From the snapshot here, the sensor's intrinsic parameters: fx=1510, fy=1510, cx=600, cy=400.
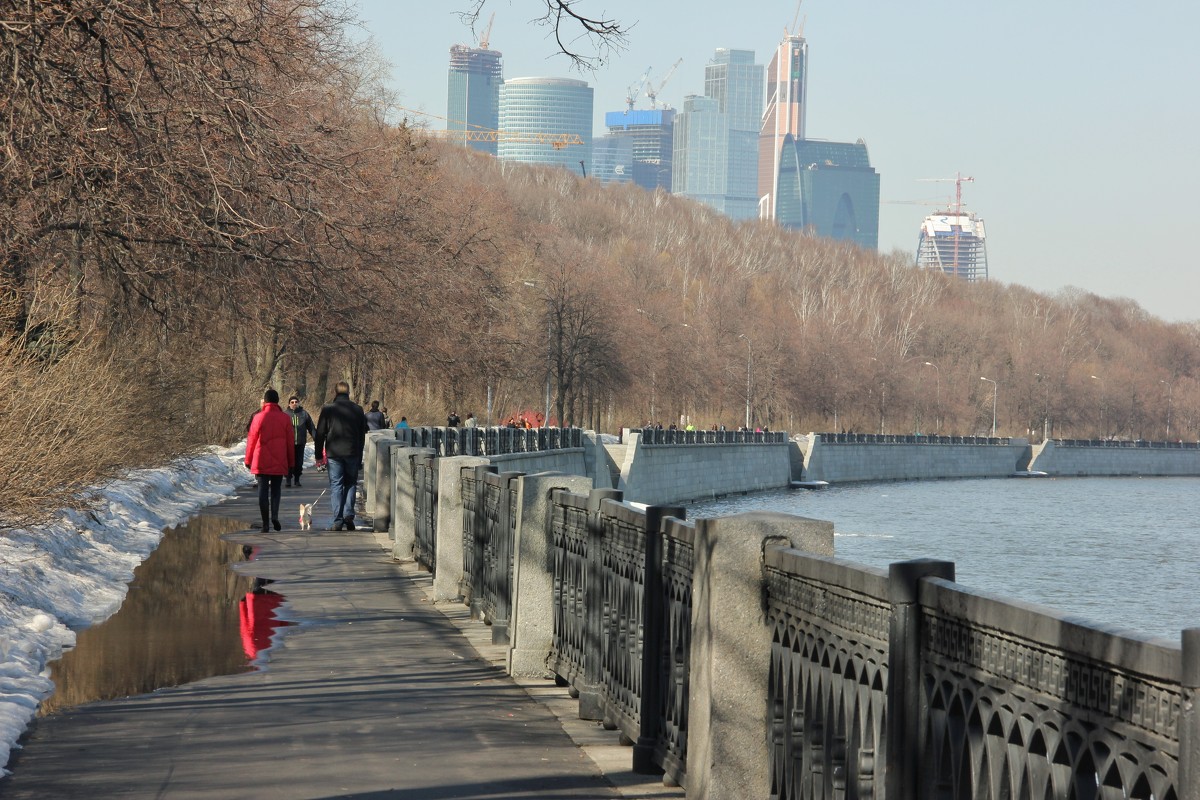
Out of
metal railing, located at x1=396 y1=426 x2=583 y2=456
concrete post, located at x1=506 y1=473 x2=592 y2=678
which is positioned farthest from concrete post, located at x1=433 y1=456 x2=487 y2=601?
metal railing, located at x1=396 y1=426 x2=583 y2=456

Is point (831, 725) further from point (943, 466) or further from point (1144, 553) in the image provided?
point (943, 466)

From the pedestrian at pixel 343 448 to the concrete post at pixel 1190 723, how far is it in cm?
1777

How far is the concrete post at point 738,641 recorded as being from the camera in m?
5.39

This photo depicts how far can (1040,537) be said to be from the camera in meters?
63.8

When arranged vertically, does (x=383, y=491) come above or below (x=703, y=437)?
above

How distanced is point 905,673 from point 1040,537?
62.5 m

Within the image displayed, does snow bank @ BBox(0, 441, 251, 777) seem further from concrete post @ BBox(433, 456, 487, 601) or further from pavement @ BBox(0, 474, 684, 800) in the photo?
concrete post @ BBox(433, 456, 487, 601)

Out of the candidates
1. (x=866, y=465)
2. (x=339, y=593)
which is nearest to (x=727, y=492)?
(x=866, y=465)

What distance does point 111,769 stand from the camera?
672 cm

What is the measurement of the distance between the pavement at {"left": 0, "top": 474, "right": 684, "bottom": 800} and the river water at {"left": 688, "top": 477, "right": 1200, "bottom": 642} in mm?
4070

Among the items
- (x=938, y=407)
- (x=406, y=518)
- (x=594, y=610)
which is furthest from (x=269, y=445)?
(x=938, y=407)

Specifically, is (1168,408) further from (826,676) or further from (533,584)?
(826,676)

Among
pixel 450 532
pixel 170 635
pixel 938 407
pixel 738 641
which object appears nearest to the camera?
pixel 738 641

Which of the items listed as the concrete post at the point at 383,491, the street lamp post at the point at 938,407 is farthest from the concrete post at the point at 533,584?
the street lamp post at the point at 938,407
